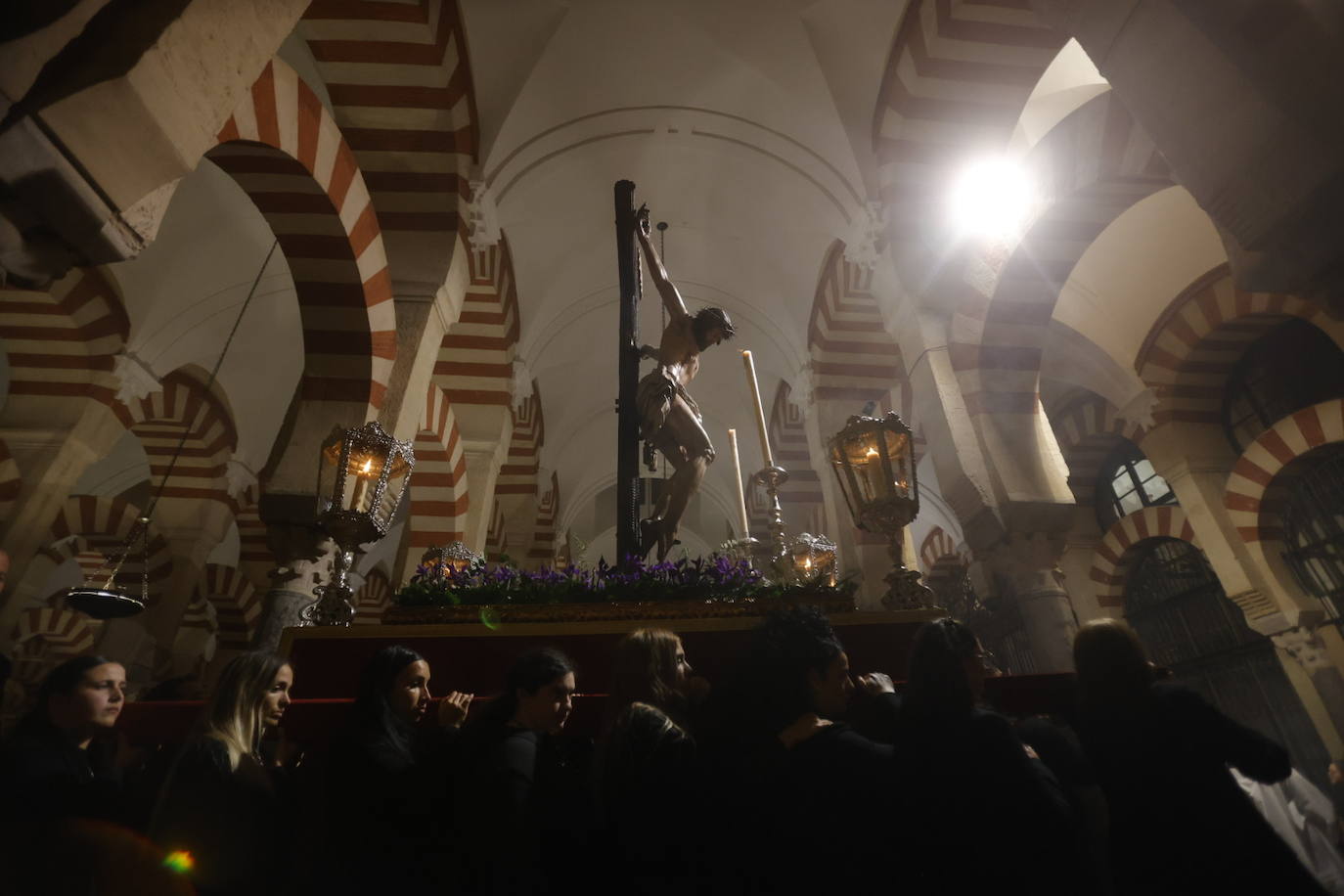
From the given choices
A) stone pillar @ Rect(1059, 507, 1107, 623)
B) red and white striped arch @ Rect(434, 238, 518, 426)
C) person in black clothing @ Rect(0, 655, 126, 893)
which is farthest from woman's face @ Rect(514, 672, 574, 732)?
stone pillar @ Rect(1059, 507, 1107, 623)

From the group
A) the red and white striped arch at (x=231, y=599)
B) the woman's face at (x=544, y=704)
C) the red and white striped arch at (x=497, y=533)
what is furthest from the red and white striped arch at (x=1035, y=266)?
the red and white striped arch at (x=231, y=599)

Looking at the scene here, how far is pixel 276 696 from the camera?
1.43m

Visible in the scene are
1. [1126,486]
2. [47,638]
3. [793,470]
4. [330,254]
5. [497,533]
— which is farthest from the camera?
[47,638]

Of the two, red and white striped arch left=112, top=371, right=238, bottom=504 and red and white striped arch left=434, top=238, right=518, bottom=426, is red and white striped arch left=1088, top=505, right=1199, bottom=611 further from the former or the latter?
red and white striped arch left=112, top=371, right=238, bottom=504

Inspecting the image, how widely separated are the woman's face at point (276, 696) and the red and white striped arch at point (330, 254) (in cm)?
302

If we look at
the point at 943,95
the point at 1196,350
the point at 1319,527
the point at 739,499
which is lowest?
the point at 739,499

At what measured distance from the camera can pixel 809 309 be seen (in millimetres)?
7941

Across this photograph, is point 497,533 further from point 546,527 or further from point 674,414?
point 674,414

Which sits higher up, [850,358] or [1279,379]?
[850,358]

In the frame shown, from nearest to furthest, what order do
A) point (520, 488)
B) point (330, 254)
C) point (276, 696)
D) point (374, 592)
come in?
point (276, 696), point (330, 254), point (520, 488), point (374, 592)

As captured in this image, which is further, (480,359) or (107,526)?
(107,526)

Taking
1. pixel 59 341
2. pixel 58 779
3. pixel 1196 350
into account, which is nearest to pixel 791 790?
pixel 58 779

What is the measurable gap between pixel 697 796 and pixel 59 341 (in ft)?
25.8

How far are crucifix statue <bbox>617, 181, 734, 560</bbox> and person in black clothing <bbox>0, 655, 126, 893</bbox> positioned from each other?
1899 millimetres
